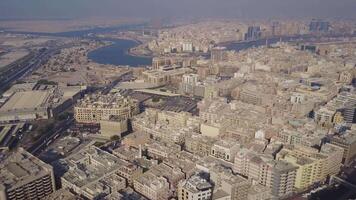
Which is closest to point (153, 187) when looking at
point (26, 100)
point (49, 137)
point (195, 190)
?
point (195, 190)

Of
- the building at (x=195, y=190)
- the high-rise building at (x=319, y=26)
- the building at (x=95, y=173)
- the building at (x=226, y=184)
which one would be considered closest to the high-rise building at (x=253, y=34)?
the high-rise building at (x=319, y=26)

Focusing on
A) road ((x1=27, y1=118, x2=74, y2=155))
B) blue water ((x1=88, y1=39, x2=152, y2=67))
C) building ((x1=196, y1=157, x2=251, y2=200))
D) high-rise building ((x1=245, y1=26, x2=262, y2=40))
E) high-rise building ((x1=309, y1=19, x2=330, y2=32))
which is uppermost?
high-rise building ((x1=309, y1=19, x2=330, y2=32))

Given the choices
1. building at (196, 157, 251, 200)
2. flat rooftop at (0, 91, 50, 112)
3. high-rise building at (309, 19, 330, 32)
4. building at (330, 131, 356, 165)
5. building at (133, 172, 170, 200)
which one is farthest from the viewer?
high-rise building at (309, 19, 330, 32)

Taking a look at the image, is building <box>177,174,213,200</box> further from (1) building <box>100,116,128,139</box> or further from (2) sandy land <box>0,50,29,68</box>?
(2) sandy land <box>0,50,29,68</box>

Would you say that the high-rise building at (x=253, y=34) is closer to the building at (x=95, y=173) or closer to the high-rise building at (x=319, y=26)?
the high-rise building at (x=319, y=26)

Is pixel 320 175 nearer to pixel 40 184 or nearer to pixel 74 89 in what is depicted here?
pixel 40 184

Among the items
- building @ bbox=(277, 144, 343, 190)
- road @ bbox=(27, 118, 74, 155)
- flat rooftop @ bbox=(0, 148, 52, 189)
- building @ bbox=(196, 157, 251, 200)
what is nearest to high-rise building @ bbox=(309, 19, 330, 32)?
building @ bbox=(277, 144, 343, 190)

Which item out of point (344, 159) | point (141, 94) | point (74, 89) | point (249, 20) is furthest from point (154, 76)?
point (249, 20)
